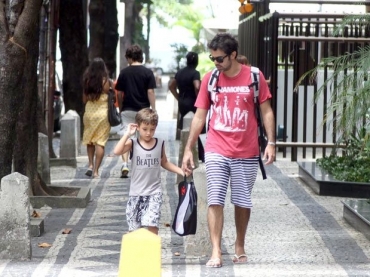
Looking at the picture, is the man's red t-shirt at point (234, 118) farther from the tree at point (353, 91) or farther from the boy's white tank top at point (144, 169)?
the tree at point (353, 91)

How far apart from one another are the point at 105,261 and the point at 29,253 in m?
0.62

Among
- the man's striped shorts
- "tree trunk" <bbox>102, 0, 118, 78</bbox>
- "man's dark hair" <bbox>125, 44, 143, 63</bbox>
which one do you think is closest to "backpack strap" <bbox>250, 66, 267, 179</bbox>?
the man's striped shorts

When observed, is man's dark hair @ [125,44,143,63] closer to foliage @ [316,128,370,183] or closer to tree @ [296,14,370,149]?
foliage @ [316,128,370,183]

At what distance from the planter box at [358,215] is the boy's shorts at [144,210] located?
216cm

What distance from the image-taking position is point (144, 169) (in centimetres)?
909

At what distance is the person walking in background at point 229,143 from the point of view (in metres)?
8.83

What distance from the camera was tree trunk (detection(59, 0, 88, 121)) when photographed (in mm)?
22297

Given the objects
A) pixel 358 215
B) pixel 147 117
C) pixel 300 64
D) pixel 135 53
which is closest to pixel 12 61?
pixel 147 117

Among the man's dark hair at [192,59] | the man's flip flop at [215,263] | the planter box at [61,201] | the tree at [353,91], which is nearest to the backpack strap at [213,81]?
the man's flip flop at [215,263]

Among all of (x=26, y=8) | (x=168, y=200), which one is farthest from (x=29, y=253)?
(x=168, y=200)

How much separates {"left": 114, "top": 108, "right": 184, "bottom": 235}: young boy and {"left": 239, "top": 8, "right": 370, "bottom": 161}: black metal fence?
8094 mm

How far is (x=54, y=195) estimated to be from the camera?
517 inches

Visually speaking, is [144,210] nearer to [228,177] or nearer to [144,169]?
[144,169]

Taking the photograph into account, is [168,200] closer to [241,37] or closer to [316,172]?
[316,172]
